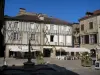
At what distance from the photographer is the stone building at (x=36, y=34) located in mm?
39188

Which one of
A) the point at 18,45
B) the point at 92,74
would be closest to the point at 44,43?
the point at 18,45

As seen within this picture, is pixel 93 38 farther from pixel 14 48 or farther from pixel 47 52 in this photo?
pixel 14 48

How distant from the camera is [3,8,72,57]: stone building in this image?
3919cm

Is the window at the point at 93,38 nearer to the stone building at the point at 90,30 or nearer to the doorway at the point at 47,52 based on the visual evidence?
the stone building at the point at 90,30

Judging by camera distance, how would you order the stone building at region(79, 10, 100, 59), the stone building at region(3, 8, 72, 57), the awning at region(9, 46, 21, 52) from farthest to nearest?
the stone building at region(3, 8, 72, 57), the awning at region(9, 46, 21, 52), the stone building at region(79, 10, 100, 59)

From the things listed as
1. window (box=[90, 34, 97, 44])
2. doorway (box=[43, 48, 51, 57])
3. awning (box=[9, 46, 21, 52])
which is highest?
window (box=[90, 34, 97, 44])

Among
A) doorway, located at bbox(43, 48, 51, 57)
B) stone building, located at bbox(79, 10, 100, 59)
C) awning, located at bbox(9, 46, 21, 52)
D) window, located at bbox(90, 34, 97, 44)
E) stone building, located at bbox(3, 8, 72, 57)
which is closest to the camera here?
stone building, located at bbox(79, 10, 100, 59)

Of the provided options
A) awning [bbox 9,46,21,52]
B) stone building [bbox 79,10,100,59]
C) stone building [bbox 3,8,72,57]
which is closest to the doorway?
stone building [bbox 3,8,72,57]

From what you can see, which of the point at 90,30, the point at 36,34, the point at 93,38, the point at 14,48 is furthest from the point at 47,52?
the point at 93,38

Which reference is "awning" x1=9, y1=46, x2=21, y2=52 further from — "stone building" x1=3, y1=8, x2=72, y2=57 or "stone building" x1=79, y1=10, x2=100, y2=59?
"stone building" x1=79, y1=10, x2=100, y2=59

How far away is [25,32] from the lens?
40.3 m

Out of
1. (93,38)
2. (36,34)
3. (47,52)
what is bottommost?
(47,52)

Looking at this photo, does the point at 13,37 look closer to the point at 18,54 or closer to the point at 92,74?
the point at 18,54

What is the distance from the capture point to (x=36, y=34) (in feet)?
135
